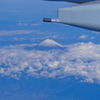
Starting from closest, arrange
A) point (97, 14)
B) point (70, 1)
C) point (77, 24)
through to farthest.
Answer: point (97, 14) < point (77, 24) < point (70, 1)

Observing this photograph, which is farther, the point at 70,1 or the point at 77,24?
the point at 70,1

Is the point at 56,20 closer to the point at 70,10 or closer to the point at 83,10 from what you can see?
Answer: the point at 70,10

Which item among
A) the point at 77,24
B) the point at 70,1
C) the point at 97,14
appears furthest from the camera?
the point at 70,1

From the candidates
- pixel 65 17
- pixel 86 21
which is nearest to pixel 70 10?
pixel 65 17

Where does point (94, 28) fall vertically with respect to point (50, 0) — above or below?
below

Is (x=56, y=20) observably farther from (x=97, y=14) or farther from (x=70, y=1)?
(x=97, y=14)

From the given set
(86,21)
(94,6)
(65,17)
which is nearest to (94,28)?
(86,21)
